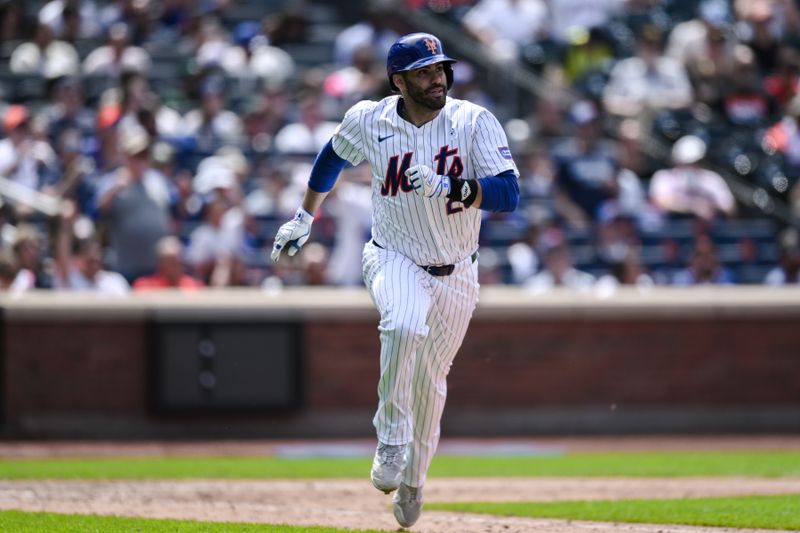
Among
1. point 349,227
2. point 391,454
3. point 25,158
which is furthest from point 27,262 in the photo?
point 391,454

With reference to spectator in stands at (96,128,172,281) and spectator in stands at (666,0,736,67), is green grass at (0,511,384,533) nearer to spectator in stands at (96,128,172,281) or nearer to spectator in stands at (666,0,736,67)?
spectator in stands at (96,128,172,281)

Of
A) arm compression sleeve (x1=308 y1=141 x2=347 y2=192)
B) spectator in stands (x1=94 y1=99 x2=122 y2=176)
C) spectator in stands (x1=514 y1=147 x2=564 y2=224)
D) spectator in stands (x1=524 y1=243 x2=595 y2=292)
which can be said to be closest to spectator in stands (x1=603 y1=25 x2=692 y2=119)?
spectator in stands (x1=514 y1=147 x2=564 y2=224)

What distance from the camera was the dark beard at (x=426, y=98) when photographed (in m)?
6.63

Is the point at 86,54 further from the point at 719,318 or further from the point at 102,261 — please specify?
the point at 719,318

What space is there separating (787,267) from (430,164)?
28.4 ft

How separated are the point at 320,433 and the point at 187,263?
2.10m

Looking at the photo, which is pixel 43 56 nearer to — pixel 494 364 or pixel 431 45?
pixel 494 364

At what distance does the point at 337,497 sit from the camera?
28.9 feet

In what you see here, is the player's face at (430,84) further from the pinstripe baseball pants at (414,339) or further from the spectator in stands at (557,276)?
the spectator in stands at (557,276)

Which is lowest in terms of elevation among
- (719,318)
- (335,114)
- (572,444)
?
(572,444)

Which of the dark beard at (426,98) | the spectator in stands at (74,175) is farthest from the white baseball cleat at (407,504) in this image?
the spectator in stands at (74,175)

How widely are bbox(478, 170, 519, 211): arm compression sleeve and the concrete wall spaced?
22.2ft

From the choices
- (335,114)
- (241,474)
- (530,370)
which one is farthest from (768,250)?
(241,474)

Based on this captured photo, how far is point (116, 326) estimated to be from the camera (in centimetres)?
1307
